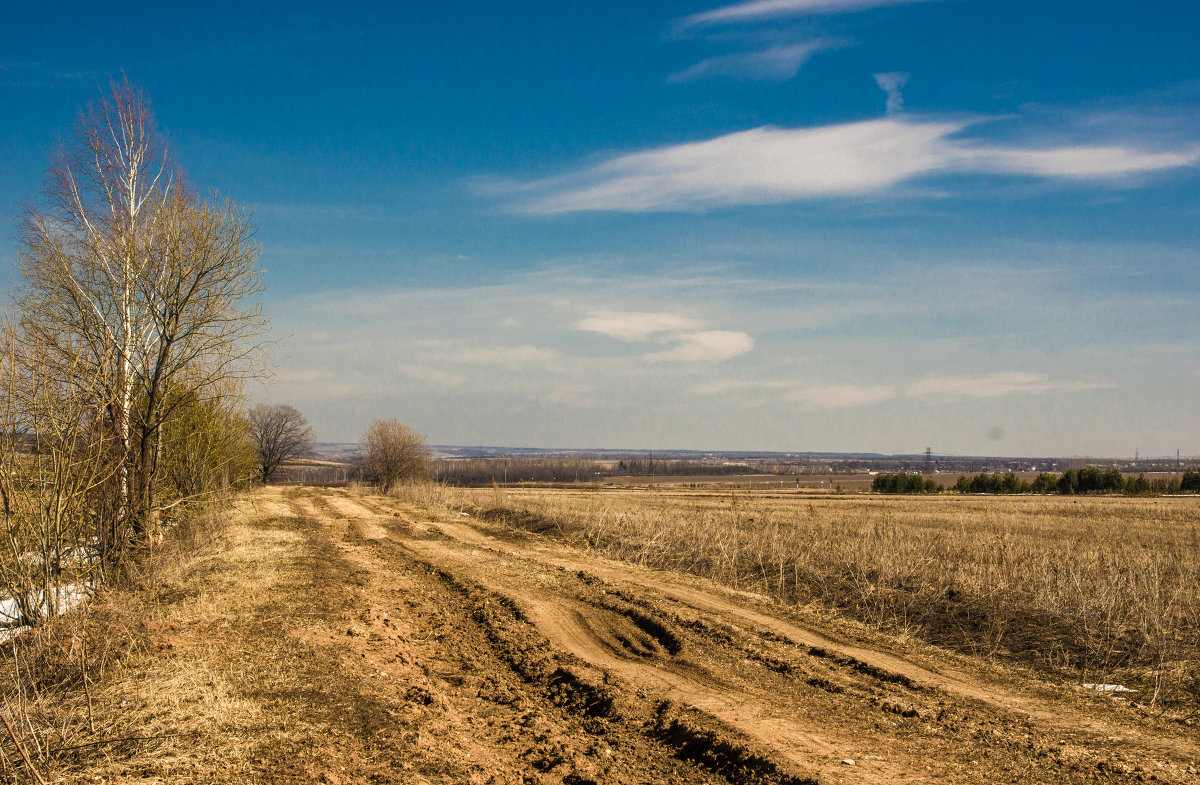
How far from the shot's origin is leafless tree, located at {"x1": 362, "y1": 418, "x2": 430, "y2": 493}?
2067 inches

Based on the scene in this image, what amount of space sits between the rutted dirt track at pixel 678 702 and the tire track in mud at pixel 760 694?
2cm

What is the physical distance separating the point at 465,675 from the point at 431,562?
26.6ft

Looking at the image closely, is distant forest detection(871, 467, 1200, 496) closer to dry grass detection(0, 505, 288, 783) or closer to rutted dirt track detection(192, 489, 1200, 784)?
rutted dirt track detection(192, 489, 1200, 784)

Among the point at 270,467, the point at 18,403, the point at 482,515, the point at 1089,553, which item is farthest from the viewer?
the point at 270,467

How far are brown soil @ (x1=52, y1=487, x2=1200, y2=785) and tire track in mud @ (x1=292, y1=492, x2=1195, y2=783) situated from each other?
29 millimetres

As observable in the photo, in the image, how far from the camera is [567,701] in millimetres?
6809

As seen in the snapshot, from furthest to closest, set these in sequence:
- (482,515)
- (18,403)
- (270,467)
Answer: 1. (270,467)
2. (482,515)
3. (18,403)

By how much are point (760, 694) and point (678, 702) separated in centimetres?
96

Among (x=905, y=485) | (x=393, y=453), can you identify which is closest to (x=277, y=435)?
(x=393, y=453)

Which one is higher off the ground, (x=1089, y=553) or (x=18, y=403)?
(x=18, y=403)

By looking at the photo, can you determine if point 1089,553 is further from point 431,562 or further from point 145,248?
point 145,248

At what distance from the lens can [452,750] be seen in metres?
5.53

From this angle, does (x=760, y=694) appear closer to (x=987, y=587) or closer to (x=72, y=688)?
Answer: (x=72, y=688)

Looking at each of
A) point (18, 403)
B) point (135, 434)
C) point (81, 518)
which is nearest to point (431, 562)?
point (135, 434)
